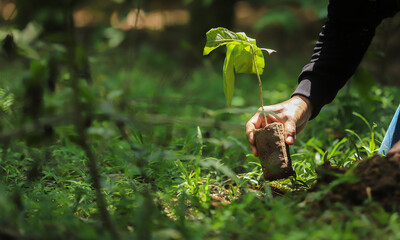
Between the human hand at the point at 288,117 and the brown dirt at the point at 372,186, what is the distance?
337 mm

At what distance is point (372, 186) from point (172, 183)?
3.09 ft

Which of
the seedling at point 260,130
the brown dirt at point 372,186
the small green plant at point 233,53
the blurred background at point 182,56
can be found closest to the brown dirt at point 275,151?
the seedling at point 260,130

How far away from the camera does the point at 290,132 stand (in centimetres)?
181

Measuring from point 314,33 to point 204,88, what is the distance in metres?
3.38

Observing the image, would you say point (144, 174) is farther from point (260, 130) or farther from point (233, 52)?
point (233, 52)

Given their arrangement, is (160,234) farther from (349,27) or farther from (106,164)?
(349,27)

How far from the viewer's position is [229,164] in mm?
2279

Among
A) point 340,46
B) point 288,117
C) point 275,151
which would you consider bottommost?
point 275,151

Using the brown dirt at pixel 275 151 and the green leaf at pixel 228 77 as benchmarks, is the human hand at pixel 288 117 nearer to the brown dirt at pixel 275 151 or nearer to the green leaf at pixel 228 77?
the brown dirt at pixel 275 151

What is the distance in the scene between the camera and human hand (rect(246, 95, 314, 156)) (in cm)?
184

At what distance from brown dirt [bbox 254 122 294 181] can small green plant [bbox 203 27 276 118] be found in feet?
0.41

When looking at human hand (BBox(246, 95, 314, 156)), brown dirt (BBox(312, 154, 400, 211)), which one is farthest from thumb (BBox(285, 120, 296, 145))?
brown dirt (BBox(312, 154, 400, 211))

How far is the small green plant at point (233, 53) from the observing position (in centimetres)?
177

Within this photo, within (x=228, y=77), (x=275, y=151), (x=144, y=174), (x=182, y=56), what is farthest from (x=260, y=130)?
(x=182, y=56)
